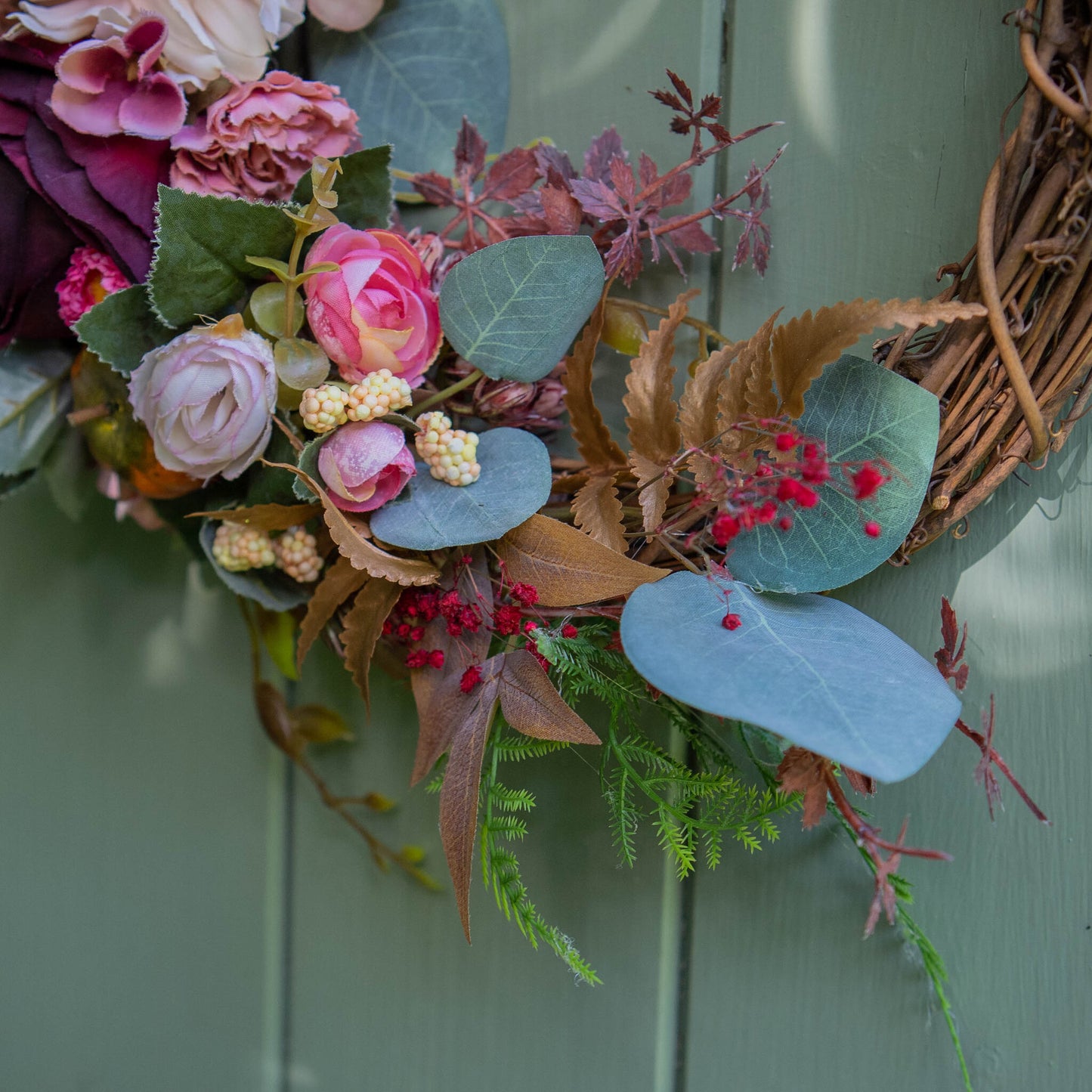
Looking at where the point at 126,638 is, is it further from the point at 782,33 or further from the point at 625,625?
the point at 782,33

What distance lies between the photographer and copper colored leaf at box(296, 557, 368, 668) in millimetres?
484

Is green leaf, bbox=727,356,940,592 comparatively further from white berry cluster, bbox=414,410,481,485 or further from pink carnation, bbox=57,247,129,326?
pink carnation, bbox=57,247,129,326

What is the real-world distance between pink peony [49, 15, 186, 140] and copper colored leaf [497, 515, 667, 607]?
0.31 metres

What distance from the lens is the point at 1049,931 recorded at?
1.54 feet

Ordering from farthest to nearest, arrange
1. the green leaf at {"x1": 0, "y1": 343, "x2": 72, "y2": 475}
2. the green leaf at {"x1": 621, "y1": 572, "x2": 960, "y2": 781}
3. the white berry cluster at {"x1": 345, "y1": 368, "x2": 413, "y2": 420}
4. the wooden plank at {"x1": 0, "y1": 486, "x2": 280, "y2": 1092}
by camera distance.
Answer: the wooden plank at {"x1": 0, "y1": 486, "x2": 280, "y2": 1092} → the green leaf at {"x1": 0, "y1": 343, "x2": 72, "y2": 475} → the white berry cluster at {"x1": 345, "y1": 368, "x2": 413, "y2": 420} → the green leaf at {"x1": 621, "y1": 572, "x2": 960, "y2": 781}

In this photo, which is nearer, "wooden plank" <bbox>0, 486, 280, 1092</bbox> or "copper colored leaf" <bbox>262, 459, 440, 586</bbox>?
"copper colored leaf" <bbox>262, 459, 440, 586</bbox>

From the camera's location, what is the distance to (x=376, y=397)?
0.45 m

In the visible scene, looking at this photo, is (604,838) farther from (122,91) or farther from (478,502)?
(122,91)

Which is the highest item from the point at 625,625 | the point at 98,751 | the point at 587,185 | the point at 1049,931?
the point at 587,185

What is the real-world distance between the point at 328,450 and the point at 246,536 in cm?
9

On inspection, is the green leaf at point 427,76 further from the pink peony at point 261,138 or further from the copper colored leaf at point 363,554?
the copper colored leaf at point 363,554

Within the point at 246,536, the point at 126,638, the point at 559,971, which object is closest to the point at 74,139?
the point at 246,536

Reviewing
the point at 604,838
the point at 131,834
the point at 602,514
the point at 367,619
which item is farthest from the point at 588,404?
the point at 131,834

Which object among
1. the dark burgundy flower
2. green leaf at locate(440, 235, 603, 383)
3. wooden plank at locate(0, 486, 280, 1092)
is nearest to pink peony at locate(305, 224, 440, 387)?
green leaf at locate(440, 235, 603, 383)
